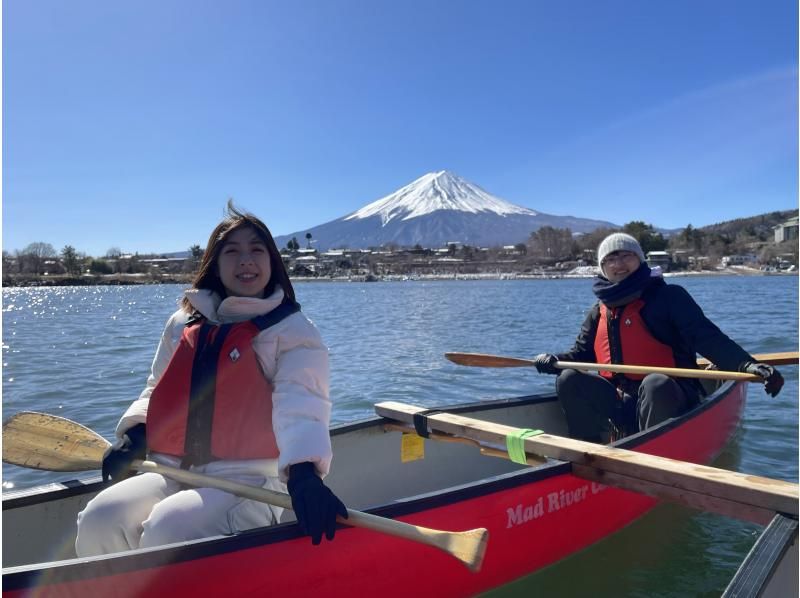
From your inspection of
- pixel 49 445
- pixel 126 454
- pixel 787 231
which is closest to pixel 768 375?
pixel 126 454

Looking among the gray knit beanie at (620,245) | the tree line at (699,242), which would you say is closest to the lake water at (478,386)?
the gray knit beanie at (620,245)

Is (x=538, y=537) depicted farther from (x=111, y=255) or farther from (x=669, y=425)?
(x=111, y=255)

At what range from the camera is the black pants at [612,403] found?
13.0ft

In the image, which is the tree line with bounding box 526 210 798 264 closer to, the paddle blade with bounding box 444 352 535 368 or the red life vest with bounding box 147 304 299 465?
the paddle blade with bounding box 444 352 535 368

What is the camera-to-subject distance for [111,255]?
5620 inches

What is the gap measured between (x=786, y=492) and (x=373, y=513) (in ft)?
5.47

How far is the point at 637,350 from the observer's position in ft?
14.0

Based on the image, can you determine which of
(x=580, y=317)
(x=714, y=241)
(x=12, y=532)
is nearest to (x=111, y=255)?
(x=714, y=241)

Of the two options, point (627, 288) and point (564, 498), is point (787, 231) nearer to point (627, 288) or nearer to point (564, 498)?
point (627, 288)

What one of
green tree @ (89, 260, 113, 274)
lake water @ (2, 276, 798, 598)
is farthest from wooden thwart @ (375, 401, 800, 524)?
green tree @ (89, 260, 113, 274)

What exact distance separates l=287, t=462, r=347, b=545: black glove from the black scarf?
2827 millimetres

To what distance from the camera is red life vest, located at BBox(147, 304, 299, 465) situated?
2293 millimetres

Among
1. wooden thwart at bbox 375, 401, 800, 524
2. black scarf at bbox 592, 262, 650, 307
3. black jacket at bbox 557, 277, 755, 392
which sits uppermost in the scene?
black scarf at bbox 592, 262, 650, 307

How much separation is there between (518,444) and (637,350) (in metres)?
1.46
